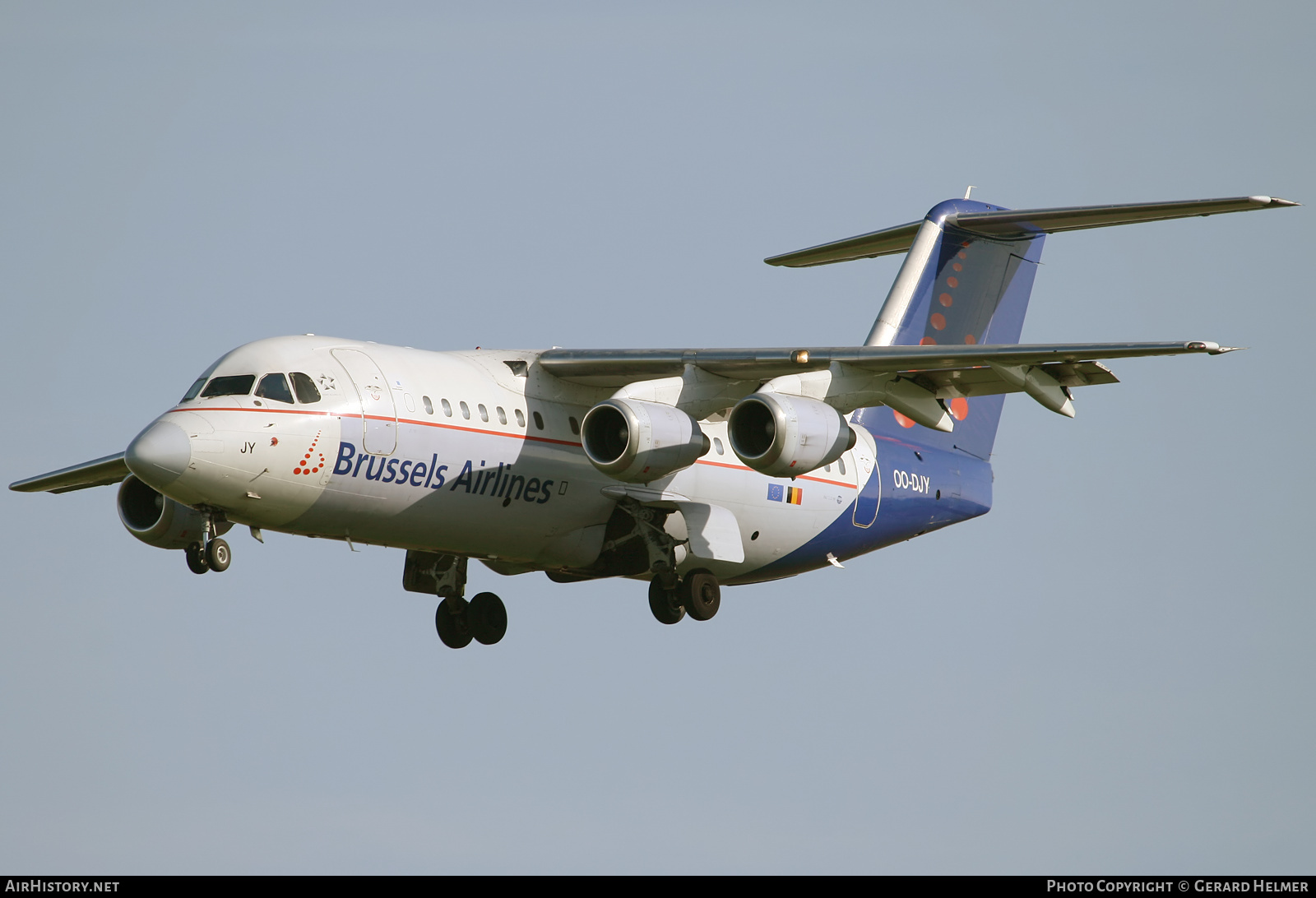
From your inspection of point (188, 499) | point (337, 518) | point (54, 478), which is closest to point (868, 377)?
point (337, 518)

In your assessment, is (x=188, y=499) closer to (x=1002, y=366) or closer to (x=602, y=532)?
(x=602, y=532)

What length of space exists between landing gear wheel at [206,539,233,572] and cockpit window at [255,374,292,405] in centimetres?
120

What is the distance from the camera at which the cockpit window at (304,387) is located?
1484cm

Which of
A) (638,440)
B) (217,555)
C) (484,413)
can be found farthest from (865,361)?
(217,555)

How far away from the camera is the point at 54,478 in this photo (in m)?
17.9

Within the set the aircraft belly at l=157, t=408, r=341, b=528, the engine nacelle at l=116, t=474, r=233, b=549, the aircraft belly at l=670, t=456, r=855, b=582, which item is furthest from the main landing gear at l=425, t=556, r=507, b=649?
the aircraft belly at l=157, t=408, r=341, b=528

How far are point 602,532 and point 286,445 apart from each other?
3298 mm

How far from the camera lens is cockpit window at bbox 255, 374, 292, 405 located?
1477 cm

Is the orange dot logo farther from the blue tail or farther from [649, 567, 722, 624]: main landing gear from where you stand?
the blue tail

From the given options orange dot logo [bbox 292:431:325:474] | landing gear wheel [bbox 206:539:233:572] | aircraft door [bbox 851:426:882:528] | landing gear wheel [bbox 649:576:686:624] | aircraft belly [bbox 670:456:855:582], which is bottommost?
landing gear wheel [bbox 206:539:233:572]

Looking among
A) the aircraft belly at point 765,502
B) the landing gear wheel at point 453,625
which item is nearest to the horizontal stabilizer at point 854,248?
the aircraft belly at point 765,502

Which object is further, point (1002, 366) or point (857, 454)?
point (857, 454)

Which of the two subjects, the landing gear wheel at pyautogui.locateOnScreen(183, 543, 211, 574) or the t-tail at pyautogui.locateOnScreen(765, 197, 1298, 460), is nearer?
the landing gear wheel at pyautogui.locateOnScreen(183, 543, 211, 574)

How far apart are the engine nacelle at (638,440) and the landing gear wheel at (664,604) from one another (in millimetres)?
1723
